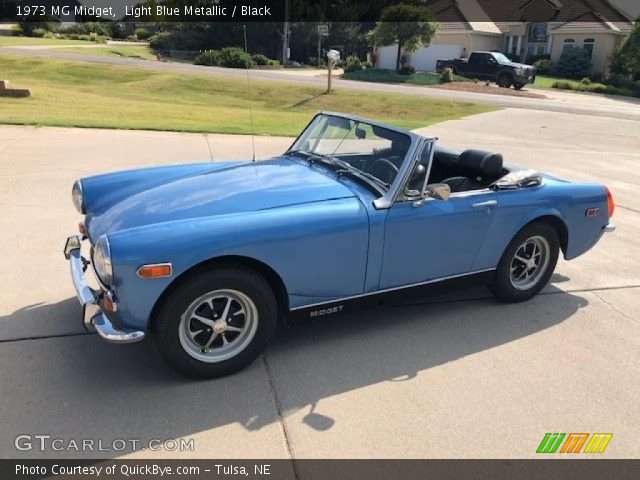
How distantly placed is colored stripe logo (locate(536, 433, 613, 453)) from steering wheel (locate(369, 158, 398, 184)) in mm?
1732

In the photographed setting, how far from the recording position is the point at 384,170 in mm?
3680

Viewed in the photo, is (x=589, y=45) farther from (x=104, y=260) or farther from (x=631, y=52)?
(x=104, y=260)

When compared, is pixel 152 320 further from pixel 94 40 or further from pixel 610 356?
pixel 94 40

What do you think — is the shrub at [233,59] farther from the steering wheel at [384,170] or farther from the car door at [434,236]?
the car door at [434,236]

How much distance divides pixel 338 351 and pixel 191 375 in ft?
3.05

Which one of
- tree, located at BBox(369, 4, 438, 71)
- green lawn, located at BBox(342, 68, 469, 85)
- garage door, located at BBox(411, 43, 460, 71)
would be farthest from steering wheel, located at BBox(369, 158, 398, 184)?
garage door, located at BBox(411, 43, 460, 71)

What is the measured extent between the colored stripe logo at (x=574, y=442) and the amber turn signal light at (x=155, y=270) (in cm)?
202

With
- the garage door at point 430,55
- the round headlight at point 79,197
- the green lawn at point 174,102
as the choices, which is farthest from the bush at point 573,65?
the round headlight at point 79,197

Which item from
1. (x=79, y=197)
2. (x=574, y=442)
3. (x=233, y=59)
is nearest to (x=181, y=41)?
(x=233, y=59)

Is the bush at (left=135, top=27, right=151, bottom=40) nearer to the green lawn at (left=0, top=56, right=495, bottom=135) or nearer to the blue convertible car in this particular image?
the green lawn at (left=0, top=56, right=495, bottom=135)

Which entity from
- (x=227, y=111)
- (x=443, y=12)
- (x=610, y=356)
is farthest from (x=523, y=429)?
(x=443, y=12)

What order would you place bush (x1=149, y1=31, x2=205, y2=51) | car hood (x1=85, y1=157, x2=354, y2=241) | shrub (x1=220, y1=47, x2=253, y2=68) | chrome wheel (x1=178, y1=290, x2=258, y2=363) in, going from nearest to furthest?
1. chrome wheel (x1=178, y1=290, x2=258, y2=363)
2. car hood (x1=85, y1=157, x2=354, y2=241)
3. shrub (x1=220, y1=47, x2=253, y2=68)
4. bush (x1=149, y1=31, x2=205, y2=51)

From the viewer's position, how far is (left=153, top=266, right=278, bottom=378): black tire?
2854 millimetres

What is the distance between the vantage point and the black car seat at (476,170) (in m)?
4.21
